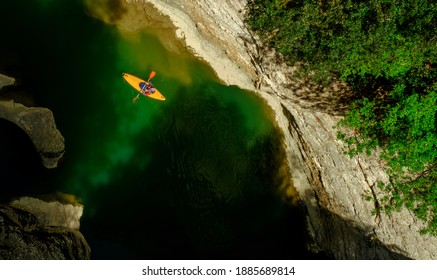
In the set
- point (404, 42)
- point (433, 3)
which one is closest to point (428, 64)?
point (404, 42)

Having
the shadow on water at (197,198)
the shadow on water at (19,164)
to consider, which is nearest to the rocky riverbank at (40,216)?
the shadow on water at (19,164)

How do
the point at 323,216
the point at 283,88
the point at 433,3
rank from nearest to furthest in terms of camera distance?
the point at 433,3
the point at 283,88
the point at 323,216

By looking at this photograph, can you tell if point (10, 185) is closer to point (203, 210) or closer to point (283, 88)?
point (203, 210)

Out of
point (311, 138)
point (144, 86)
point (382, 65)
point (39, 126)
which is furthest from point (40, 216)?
point (382, 65)

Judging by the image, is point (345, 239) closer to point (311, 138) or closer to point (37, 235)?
point (311, 138)

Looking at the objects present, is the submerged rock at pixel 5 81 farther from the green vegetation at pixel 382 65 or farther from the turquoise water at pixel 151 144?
the green vegetation at pixel 382 65

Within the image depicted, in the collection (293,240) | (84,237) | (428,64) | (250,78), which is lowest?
(84,237)

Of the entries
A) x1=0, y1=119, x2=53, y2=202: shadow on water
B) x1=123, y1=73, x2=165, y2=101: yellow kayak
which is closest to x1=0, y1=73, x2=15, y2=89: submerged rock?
x1=0, y1=119, x2=53, y2=202: shadow on water
